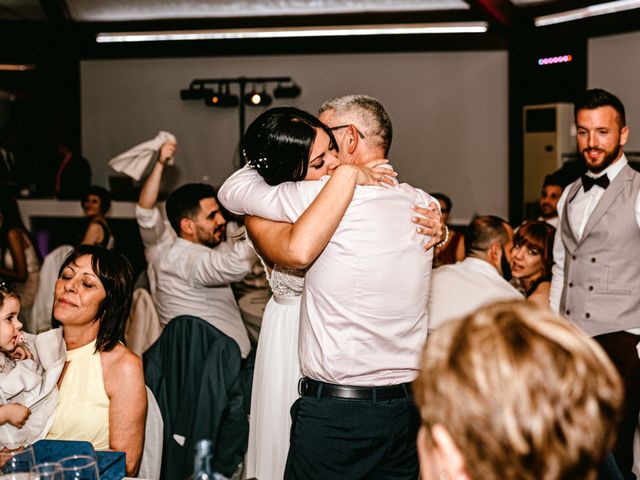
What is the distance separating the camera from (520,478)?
870 millimetres

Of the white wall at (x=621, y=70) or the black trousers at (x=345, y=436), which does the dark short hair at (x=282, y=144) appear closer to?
the black trousers at (x=345, y=436)

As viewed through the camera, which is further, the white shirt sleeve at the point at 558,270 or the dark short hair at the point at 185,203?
the dark short hair at the point at 185,203

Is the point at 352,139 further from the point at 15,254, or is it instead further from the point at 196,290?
the point at 15,254

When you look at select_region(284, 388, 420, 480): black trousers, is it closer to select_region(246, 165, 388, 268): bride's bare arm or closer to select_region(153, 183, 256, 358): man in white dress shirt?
select_region(246, 165, 388, 268): bride's bare arm

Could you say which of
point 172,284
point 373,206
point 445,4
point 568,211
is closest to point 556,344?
point 373,206

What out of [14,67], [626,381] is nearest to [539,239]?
[626,381]

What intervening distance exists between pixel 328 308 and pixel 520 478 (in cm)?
96

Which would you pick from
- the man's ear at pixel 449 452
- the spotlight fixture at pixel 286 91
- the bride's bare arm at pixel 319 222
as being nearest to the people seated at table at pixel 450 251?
the spotlight fixture at pixel 286 91

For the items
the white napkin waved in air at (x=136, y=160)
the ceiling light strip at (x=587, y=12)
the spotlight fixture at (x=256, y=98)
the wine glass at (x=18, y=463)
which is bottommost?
the wine glass at (x=18, y=463)

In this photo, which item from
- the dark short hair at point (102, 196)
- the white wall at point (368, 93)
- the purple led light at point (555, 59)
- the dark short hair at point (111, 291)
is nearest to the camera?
the dark short hair at point (111, 291)

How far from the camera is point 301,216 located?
1.73m

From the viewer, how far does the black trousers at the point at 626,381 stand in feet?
9.55

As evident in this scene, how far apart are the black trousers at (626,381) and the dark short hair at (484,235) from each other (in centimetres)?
60

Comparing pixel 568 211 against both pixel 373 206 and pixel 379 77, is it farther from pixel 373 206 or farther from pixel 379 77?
pixel 379 77
